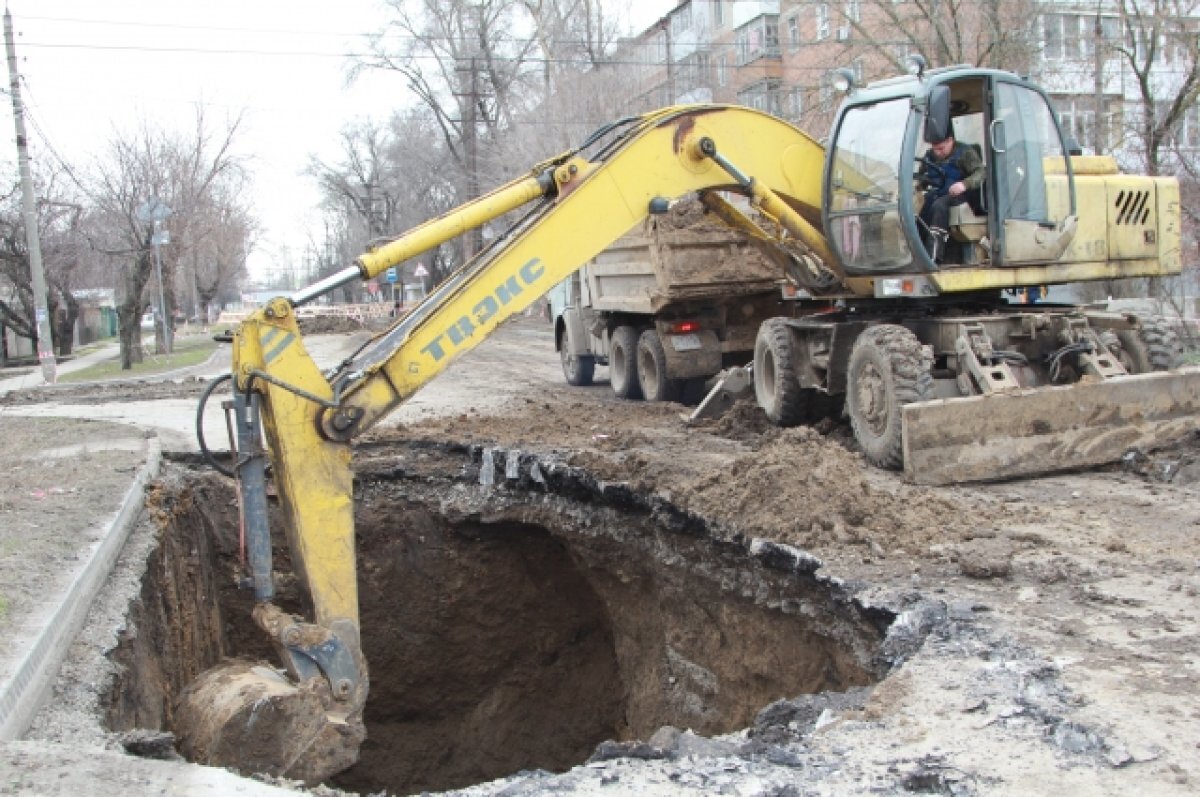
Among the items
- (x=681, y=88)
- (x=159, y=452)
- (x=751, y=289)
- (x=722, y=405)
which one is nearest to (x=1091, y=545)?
(x=722, y=405)

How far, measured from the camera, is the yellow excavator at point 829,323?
5.36 m

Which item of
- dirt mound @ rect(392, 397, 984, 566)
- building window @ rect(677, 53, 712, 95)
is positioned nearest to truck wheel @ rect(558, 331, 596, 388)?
→ dirt mound @ rect(392, 397, 984, 566)

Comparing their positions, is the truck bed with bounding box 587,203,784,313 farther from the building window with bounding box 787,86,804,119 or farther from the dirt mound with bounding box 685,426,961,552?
the building window with bounding box 787,86,804,119

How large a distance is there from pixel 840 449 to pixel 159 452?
5.69m

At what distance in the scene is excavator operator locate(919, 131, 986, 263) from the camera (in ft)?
25.1

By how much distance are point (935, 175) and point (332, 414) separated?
4634 millimetres

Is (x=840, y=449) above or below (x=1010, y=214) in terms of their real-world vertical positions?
below

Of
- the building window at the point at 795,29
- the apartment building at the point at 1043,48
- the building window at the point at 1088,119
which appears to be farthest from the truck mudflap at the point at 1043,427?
the building window at the point at 795,29

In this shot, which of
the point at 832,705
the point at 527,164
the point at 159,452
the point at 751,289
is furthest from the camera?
the point at 527,164

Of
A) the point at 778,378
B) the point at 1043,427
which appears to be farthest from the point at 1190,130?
the point at 1043,427

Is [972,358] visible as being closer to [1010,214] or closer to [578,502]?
[1010,214]

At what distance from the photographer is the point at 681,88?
34750 millimetres

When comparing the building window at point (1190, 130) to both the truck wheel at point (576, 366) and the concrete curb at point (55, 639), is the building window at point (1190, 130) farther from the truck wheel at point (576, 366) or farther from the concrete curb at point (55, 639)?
the concrete curb at point (55, 639)

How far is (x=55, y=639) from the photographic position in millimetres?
4629
